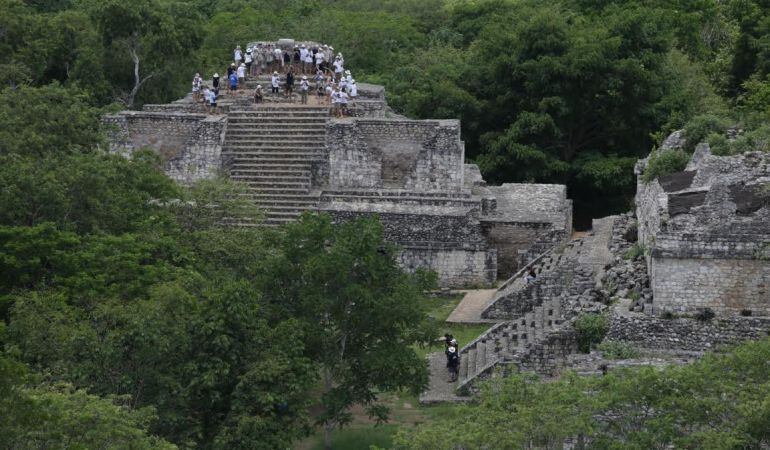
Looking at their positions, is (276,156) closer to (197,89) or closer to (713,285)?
(197,89)

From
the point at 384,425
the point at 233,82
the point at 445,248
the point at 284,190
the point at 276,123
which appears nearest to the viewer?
the point at 384,425

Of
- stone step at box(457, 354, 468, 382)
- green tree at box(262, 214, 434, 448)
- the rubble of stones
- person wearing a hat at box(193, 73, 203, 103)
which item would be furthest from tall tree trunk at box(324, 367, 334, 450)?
person wearing a hat at box(193, 73, 203, 103)

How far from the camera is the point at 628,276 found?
28.9 meters

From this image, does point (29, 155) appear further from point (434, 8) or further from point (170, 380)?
point (434, 8)

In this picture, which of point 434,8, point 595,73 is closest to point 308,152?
point 595,73

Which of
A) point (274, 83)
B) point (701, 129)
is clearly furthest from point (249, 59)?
point (701, 129)

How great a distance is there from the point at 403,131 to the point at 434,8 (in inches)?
1329

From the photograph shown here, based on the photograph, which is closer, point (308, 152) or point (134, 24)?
point (308, 152)

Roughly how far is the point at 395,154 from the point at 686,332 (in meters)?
15.6

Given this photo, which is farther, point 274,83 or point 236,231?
point 274,83

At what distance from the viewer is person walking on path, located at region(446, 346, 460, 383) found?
94.8 feet

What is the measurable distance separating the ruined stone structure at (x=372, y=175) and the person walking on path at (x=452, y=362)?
24.9ft

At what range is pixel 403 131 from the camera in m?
39.6

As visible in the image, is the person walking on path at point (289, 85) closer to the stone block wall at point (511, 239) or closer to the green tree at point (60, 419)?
the stone block wall at point (511, 239)
